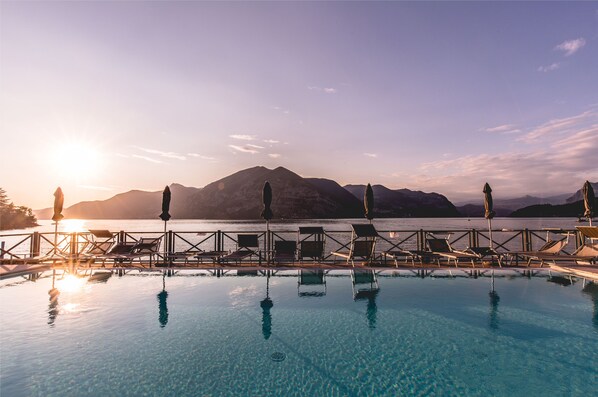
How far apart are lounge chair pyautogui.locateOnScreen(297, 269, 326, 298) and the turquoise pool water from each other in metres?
0.09

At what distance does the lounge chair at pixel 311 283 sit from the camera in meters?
8.92

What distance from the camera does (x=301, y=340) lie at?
5.73 meters

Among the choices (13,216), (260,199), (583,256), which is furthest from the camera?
(260,199)

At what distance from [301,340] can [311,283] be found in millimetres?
4380

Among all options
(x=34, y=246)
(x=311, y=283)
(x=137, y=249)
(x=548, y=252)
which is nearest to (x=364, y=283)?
(x=311, y=283)

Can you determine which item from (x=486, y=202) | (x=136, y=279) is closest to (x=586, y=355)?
(x=486, y=202)

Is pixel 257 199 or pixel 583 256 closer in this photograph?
pixel 583 256

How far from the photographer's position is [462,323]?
655 cm

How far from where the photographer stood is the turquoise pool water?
4.26m

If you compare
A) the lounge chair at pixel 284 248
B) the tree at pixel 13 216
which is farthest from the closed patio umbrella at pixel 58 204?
the tree at pixel 13 216

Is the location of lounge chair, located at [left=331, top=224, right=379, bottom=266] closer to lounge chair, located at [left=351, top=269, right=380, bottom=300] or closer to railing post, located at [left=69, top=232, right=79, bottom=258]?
lounge chair, located at [left=351, top=269, right=380, bottom=300]

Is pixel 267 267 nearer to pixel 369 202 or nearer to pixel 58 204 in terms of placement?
pixel 369 202

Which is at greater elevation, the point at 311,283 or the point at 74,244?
the point at 74,244

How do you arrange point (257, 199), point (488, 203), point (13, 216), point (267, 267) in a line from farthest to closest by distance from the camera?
point (257, 199)
point (13, 216)
point (488, 203)
point (267, 267)
